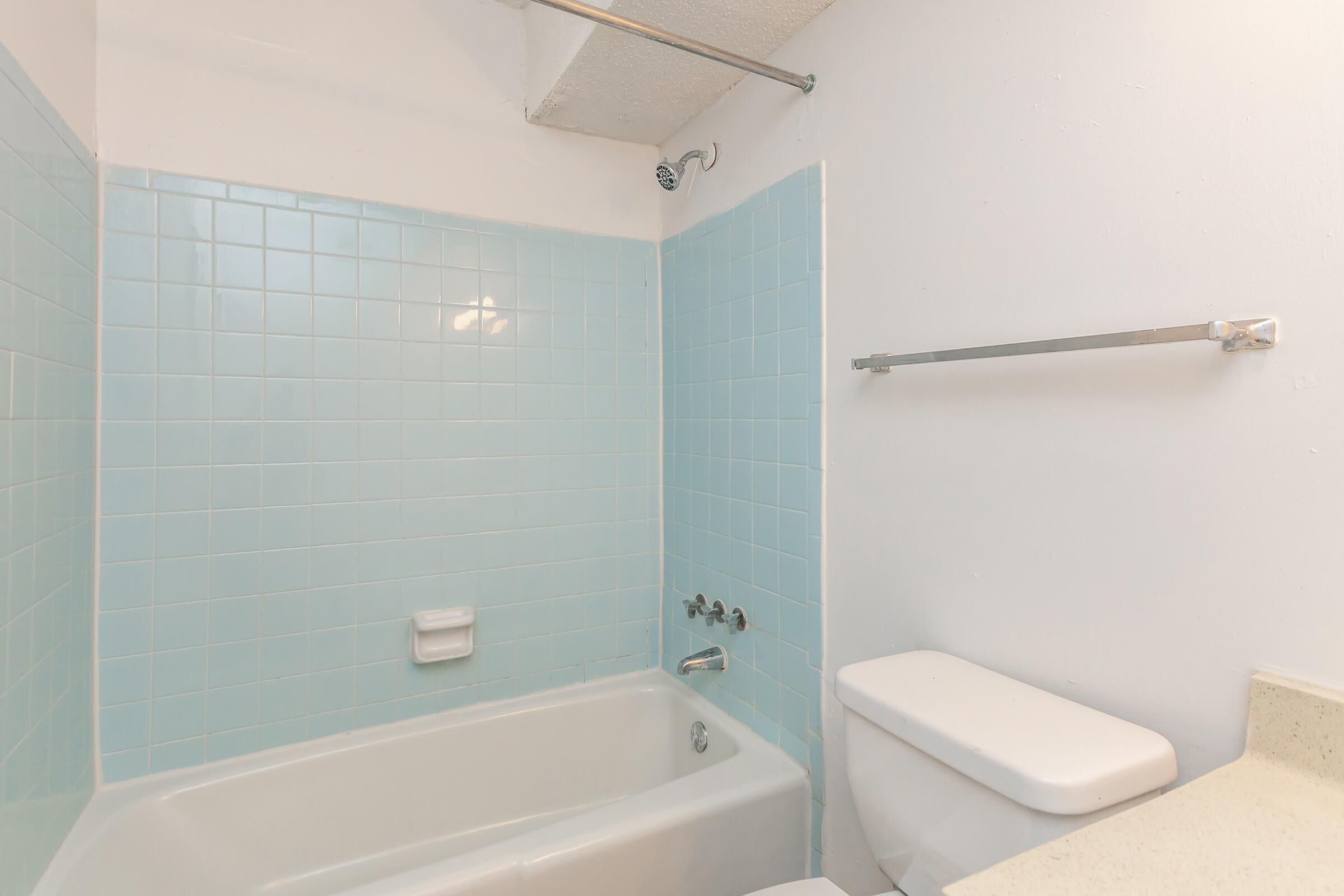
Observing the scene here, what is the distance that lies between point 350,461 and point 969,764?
60.1 inches

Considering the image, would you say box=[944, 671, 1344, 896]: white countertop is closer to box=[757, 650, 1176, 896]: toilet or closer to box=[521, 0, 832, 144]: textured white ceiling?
box=[757, 650, 1176, 896]: toilet

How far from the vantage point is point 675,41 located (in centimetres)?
130

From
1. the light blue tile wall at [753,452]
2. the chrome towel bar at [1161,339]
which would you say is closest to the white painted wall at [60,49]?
the light blue tile wall at [753,452]

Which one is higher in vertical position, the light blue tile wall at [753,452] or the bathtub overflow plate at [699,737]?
the light blue tile wall at [753,452]

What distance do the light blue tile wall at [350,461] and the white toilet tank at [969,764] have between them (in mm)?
1125

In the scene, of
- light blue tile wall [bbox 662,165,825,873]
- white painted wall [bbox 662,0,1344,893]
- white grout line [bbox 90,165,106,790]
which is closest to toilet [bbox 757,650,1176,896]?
white painted wall [bbox 662,0,1344,893]

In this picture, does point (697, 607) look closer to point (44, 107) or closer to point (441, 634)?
point (441, 634)

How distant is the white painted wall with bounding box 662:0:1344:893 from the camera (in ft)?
2.49

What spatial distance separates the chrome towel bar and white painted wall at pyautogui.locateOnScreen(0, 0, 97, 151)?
61.7 inches

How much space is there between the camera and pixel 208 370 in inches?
60.2

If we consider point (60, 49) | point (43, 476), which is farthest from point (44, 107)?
point (43, 476)

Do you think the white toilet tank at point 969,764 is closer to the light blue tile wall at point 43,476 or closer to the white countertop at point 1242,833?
the white countertop at point 1242,833

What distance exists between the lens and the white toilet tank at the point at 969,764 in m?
0.77

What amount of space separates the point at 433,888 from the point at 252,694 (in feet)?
2.67
